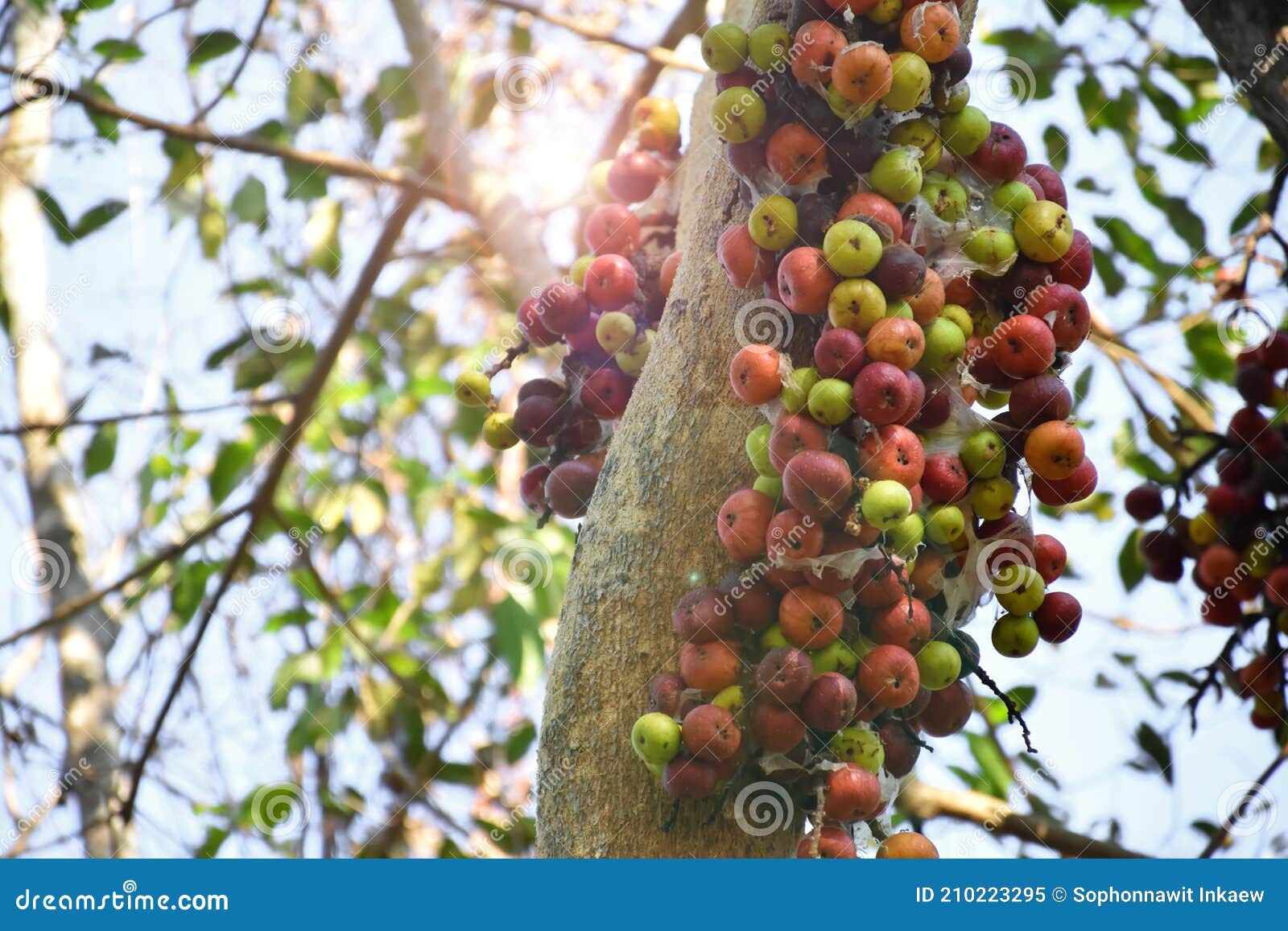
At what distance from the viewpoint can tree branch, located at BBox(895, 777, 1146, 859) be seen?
7.77 ft

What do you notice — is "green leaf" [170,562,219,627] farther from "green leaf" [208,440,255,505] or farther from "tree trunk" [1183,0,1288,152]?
"tree trunk" [1183,0,1288,152]

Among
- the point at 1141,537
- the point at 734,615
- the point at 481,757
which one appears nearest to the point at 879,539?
the point at 734,615

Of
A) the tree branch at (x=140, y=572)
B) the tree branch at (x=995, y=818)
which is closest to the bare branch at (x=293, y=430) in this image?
the tree branch at (x=140, y=572)

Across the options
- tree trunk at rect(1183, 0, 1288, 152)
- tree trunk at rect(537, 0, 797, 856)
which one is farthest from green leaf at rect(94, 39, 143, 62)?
tree trunk at rect(1183, 0, 1288, 152)

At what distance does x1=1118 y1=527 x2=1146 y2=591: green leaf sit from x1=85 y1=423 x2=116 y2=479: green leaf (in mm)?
2462

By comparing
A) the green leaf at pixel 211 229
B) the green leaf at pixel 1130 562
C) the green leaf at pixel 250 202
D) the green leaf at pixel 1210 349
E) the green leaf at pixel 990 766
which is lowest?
the green leaf at pixel 990 766

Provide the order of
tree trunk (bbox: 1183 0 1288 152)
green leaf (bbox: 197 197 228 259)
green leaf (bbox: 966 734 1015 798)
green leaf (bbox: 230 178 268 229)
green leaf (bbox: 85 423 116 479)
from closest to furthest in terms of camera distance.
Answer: tree trunk (bbox: 1183 0 1288 152), green leaf (bbox: 966 734 1015 798), green leaf (bbox: 85 423 116 479), green leaf (bbox: 230 178 268 229), green leaf (bbox: 197 197 228 259)

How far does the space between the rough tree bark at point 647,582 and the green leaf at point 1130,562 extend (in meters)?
1.68

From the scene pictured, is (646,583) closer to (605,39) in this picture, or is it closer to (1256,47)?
(1256,47)

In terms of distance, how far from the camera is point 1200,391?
3.10m

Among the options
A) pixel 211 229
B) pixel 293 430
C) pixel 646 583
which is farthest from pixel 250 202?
pixel 646 583

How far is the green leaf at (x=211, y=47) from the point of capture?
289 centimetres

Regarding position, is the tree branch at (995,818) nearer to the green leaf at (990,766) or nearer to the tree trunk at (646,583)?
the green leaf at (990,766)

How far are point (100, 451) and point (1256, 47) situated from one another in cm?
265
